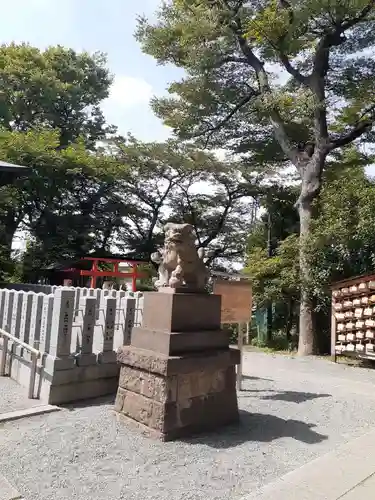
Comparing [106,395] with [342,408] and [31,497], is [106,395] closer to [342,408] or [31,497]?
[31,497]

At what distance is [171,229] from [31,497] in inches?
114

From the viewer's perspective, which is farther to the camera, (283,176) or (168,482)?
(283,176)

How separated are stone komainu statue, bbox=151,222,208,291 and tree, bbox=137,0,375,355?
7.39 meters

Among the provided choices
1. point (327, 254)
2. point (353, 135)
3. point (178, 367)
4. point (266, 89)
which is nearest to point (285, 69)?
point (266, 89)

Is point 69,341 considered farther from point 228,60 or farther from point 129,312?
point 228,60

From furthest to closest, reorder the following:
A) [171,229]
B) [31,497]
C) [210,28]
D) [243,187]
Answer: [243,187]
[210,28]
[171,229]
[31,497]

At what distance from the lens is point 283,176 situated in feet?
58.6

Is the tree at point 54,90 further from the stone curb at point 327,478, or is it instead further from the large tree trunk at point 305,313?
the stone curb at point 327,478

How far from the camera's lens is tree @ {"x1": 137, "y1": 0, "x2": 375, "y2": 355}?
447 inches

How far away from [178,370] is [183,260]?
1263 millimetres

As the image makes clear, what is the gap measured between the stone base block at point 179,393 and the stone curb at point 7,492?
140 cm

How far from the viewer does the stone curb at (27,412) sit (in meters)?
4.23

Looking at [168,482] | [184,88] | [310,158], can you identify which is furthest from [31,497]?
[184,88]

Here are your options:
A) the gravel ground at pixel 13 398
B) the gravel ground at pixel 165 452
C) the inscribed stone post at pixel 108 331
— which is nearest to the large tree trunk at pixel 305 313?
the gravel ground at pixel 165 452
